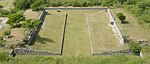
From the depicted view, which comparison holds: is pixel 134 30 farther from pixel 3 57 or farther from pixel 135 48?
pixel 3 57

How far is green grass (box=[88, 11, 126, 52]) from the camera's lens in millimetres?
33688

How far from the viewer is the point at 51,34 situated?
123ft

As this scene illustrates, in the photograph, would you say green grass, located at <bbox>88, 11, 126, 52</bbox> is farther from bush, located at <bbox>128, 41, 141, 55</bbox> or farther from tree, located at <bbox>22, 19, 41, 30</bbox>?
tree, located at <bbox>22, 19, 41, 30</bbox>

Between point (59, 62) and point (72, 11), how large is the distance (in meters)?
22.6

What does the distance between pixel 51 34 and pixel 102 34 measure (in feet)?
21.3

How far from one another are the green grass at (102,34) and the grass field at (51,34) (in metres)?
4.28

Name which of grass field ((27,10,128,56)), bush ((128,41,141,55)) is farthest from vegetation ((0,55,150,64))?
grass field ((27,10,128,56))

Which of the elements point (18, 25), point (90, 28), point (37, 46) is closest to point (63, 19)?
point (90, 28)

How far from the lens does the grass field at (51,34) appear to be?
33.2 meters

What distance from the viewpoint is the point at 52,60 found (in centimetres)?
2834

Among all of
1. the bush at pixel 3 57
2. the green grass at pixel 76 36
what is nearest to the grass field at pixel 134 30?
the green grass at pixel 76 36

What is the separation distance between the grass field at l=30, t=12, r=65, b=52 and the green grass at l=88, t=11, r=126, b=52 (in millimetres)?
4277

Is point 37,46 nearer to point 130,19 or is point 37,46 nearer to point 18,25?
point 18,25

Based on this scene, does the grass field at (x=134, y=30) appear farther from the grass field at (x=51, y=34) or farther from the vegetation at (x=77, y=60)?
the grass field at (x=51, y=34)
